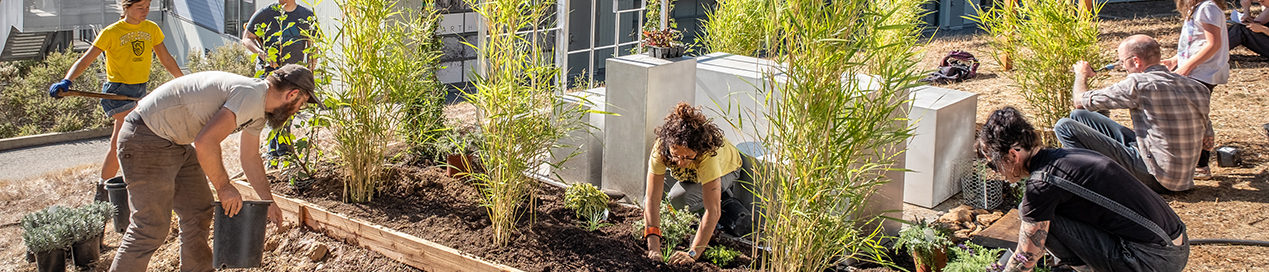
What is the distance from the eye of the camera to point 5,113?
7.88m

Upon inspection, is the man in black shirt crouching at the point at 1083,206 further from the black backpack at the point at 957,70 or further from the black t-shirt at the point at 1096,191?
the black backpack at the point at 957,70

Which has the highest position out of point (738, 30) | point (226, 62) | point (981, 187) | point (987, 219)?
point (738, 30)

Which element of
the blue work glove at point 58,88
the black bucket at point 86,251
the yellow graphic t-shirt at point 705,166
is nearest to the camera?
the yellow graphic t-shirt at point 705,166

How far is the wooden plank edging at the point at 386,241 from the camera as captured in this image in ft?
13.5

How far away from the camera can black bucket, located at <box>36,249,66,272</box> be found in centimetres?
424

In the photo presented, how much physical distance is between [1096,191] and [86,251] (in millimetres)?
4519

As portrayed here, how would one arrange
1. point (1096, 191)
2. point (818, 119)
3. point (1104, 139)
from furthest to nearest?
point (1104, 139), point (1096, 191), point (818, 119)

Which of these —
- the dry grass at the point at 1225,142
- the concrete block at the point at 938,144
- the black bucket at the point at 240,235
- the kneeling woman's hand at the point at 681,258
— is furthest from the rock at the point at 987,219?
the black bucket at the point at 240,235

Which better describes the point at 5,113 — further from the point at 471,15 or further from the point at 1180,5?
the point at 1180,5

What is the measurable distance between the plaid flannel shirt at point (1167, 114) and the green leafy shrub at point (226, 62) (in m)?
8.23

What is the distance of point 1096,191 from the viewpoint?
3.20 meters

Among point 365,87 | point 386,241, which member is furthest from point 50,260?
point 365,87

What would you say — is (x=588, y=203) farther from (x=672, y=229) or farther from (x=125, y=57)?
(x=125, y=57)

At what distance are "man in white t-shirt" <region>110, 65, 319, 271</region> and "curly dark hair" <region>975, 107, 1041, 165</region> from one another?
8.66ft
